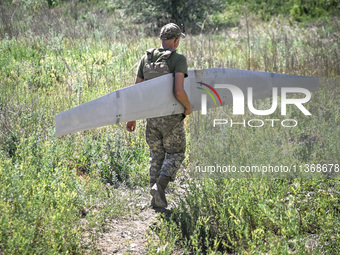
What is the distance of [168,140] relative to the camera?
4223 mm

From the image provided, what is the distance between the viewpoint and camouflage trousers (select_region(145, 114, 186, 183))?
4.18m

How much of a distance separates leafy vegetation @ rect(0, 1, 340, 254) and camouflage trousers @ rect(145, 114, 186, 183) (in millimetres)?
310

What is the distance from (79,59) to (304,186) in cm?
515

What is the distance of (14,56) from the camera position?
7.99 m

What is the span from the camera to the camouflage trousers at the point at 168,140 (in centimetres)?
418

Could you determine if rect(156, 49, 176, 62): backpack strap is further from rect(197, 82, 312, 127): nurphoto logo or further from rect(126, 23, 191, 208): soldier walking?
rect(197, 82, 312, 127): nurphoto logo

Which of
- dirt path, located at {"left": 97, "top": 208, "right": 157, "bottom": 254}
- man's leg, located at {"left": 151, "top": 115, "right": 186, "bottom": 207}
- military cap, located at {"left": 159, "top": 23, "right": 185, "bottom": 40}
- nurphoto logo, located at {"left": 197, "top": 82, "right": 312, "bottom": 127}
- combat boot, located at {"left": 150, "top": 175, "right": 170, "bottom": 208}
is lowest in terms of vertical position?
dirt path, located at {"left": 97, "top": 208, "right": 157, "bottom": 254}

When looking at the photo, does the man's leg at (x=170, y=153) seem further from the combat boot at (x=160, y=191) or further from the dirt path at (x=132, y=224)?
the dirt path at (x=132, y=224)

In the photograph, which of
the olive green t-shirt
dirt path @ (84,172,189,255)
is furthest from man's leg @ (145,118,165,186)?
the olive green t-shirt

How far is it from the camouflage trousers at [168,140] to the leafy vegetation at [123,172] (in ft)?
1.02

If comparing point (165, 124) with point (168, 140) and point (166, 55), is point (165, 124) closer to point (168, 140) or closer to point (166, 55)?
point (168, 140)

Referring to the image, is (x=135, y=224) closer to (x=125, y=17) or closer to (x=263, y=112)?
(x=263, y=112)

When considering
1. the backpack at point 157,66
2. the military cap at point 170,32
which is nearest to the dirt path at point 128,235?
the backpack at point 157,66

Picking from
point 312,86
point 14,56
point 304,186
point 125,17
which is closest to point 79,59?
point 14,56
